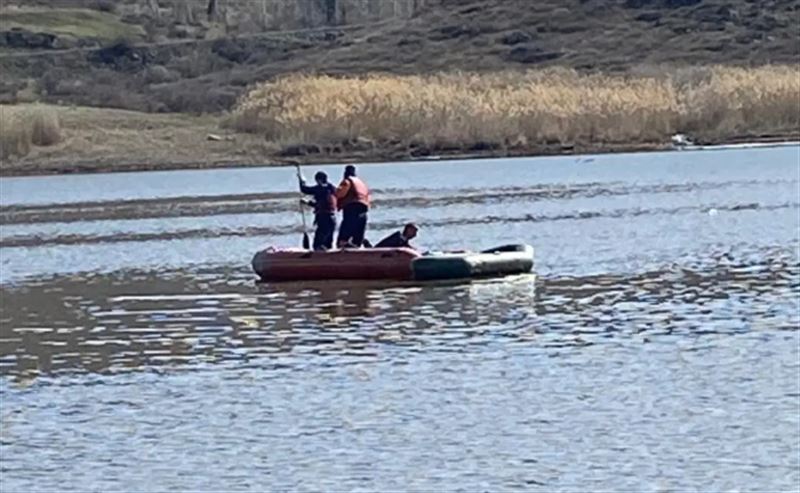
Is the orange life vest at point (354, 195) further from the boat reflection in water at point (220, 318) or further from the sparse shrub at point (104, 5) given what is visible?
the sparse shrub at point (104, 5)

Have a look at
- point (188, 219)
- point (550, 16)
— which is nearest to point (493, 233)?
point (188, 219)

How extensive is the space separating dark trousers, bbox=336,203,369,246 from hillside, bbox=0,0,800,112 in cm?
4141

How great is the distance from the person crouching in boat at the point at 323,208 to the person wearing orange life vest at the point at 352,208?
0.46 ft

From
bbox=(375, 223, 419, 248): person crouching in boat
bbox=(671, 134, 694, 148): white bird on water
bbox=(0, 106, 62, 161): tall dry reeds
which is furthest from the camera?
bbox=(0, 106, 62, 161): tall dry reeds

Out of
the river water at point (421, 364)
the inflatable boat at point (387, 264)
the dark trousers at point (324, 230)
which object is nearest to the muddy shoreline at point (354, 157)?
the river water at point (421, 364)

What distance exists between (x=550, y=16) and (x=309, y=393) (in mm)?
64939

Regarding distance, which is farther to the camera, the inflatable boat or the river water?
the inflatable boat

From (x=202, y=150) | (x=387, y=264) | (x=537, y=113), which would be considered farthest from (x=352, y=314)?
(x=202, y=150)

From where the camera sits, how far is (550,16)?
83.5 metres

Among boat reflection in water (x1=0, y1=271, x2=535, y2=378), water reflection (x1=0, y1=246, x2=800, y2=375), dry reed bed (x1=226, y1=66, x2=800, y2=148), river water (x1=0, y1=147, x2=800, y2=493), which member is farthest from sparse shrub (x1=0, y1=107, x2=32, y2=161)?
water reflection (x1=0, y1=246, x2=800, y2=375)

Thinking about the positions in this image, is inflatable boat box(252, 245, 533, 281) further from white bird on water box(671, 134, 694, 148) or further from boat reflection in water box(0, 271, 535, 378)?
white bird on water box(671, 134, 694, 148)

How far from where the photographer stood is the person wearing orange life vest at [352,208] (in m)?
29.6

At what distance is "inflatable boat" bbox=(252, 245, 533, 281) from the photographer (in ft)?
94.3

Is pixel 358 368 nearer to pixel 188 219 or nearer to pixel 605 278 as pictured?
pixel 605 278
